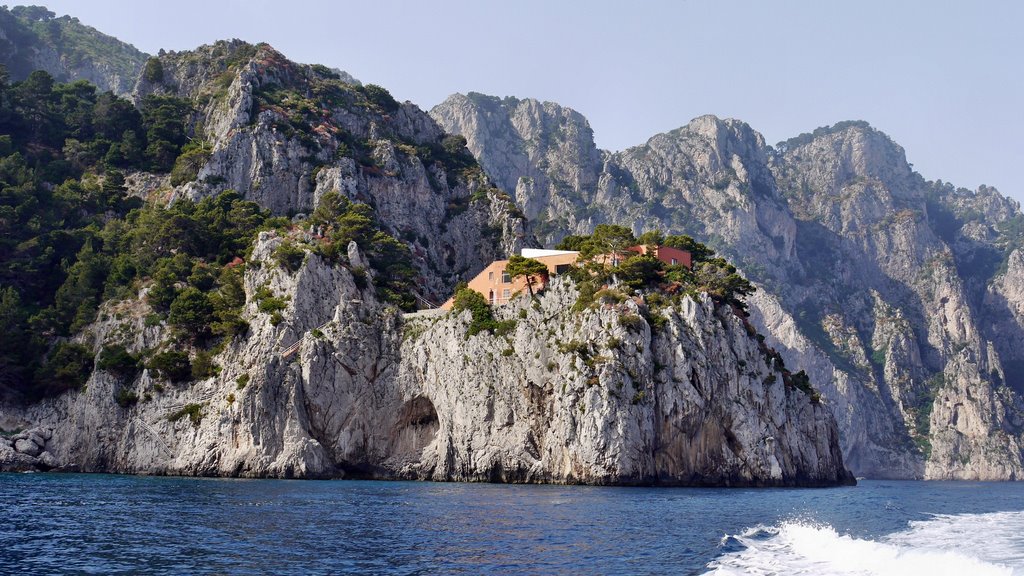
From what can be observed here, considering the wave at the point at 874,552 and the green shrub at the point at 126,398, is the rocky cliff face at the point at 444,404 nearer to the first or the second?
the green shrub at the point at 126,398

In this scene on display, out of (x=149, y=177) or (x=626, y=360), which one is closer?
(x=626, y=360)

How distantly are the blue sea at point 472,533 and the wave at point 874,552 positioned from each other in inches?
3.5

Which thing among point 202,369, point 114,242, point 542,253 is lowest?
point 202,369

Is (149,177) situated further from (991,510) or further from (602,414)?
(991,510)

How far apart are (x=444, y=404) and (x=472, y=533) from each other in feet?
140

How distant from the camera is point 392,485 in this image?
68.8 meters

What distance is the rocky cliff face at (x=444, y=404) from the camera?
7294 cm

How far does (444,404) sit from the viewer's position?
79375mm

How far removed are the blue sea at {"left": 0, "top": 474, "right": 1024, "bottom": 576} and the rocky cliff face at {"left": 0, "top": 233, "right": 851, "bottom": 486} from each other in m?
13.3

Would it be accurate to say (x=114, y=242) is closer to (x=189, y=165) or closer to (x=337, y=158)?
(x=189, y=165)

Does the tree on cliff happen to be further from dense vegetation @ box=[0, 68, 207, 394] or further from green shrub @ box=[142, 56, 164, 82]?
green shrub @ box=[142, 56, 164, 82]

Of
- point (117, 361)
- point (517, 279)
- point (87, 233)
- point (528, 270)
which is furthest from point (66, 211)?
point (528, 270)

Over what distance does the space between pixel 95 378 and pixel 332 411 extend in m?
21.0

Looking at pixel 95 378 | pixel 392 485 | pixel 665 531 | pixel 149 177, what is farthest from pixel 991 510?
pixel 149 177
